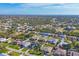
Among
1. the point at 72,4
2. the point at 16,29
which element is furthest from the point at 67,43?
the point at 16,29

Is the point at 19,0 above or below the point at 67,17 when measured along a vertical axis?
above

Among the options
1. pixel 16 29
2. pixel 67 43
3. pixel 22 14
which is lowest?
pixel 67 43

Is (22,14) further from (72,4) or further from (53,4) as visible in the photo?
(72,4)

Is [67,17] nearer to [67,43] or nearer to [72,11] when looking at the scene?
[72,11]

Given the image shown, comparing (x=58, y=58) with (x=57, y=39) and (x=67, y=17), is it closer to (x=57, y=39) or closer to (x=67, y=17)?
(x=57, y=39)

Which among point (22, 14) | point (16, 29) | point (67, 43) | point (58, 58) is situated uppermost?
point (22, 14)

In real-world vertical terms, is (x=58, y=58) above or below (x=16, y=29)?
below

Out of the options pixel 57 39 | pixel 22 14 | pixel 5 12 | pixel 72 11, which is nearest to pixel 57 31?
pixel 57 39

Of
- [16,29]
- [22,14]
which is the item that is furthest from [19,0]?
[16,29]
